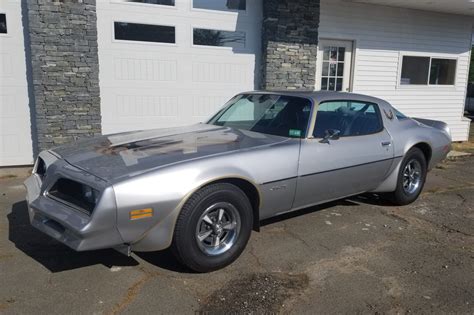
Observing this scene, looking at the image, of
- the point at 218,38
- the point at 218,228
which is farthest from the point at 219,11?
the point at 218,228

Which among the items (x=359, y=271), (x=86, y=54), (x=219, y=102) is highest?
(x=86, y=54)

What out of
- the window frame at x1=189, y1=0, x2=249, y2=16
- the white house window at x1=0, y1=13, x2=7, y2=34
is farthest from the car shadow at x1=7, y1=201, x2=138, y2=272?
the window frame at x1=189, y1=0, x2=249, y2=16

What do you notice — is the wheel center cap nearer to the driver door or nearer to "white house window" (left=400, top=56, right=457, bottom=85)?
the driver door

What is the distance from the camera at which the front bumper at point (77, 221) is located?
9.75 ft

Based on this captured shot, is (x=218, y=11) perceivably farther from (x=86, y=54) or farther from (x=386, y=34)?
(x=386, y=34)

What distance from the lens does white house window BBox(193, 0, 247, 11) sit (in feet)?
26.6

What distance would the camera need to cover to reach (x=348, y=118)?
489 centimetres

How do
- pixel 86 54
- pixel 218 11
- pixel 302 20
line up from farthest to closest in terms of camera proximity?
pixel 302 20
pixel 218 11
pixel 86 54

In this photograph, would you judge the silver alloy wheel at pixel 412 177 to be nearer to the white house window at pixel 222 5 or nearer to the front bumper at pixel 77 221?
the front bumper at pixel 77 221

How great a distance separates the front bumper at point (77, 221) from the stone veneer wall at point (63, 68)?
4.11m

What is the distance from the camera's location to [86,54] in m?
7.20

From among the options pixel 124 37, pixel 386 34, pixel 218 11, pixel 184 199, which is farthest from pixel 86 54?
pixel 386 34

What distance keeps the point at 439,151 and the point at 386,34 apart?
522 cm

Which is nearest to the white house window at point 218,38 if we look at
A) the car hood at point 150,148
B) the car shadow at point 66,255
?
the car hood at point 150,148
